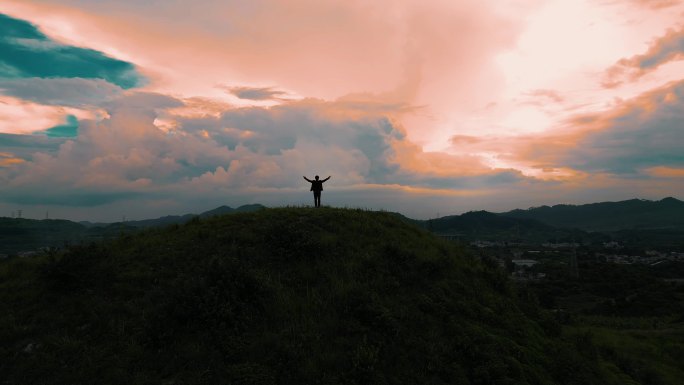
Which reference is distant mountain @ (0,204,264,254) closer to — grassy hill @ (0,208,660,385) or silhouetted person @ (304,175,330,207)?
silhouetted person @ (304,175,330,207)

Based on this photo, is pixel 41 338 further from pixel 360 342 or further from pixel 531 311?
pixel 531 311

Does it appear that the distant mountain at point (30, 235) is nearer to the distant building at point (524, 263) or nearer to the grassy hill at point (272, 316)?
the grassy hill at point (272, 316)

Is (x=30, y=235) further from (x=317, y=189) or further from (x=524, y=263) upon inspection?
(x=524, y=263)

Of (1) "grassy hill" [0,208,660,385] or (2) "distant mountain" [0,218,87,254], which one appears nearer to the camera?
(1) "grassy hill" [0,208,660,385]

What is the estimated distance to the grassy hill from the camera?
38.1 ft

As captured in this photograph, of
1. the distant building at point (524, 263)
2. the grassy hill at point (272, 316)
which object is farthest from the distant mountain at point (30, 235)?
the distant building at point (524, 263)

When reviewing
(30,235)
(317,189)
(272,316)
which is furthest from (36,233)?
(272,316)

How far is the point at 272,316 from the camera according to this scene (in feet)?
45.5

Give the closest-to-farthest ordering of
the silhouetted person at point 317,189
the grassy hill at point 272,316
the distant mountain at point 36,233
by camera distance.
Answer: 1. the grassy hill at point 272,316
2. the silhouetted person at point 317,189
3. the distant mountain at point 36,233

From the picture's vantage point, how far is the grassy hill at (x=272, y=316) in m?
11.6

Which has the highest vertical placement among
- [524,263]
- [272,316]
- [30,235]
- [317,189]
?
[317,189]

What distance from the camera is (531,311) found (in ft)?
64.7

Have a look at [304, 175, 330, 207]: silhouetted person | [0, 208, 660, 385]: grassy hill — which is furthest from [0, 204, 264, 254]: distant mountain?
[0, 208, 660, 385]: grassy hill

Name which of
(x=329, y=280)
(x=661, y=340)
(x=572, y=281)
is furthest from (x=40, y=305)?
(x=572, y=281)
